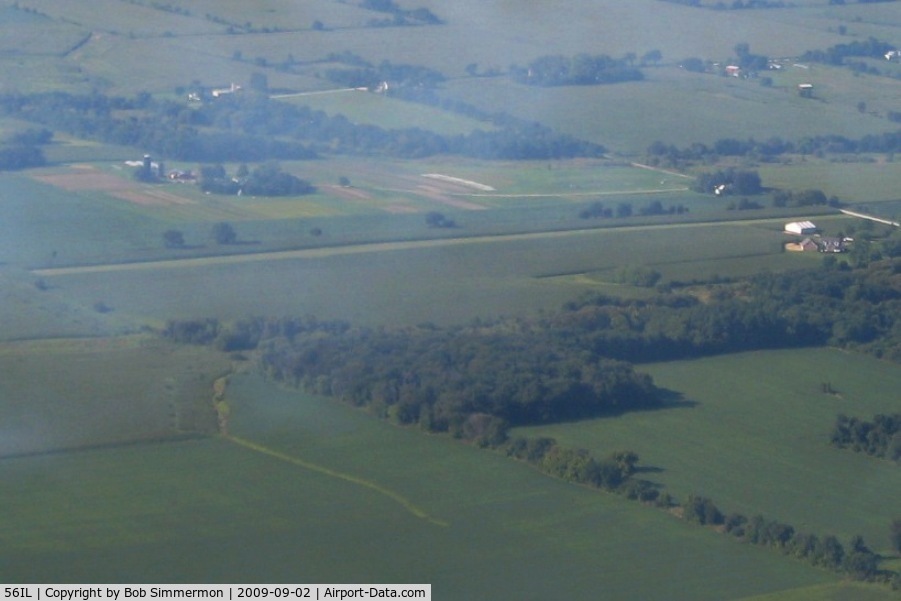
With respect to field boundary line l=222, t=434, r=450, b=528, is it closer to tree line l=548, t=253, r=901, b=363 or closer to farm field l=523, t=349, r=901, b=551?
farm field l=523, t=349, r=901, b=551

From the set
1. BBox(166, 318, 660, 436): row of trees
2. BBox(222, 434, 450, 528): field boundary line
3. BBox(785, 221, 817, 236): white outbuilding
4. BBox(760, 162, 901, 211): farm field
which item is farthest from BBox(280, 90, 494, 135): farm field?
BBox(222, 434, 450, 528): field boundary line

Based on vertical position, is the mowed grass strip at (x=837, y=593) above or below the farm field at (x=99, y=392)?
below

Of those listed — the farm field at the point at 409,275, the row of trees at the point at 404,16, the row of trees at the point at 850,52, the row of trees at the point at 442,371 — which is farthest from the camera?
the row of trees at the point at 850,52

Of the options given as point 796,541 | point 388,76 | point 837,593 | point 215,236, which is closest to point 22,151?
point 215,236

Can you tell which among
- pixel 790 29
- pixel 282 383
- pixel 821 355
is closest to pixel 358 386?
pixel 282 383

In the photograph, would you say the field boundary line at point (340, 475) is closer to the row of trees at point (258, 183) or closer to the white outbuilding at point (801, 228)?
the row of trees at point (258, 183)

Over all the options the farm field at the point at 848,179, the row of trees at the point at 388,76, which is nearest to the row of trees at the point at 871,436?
the farm field at the point at 848,179
